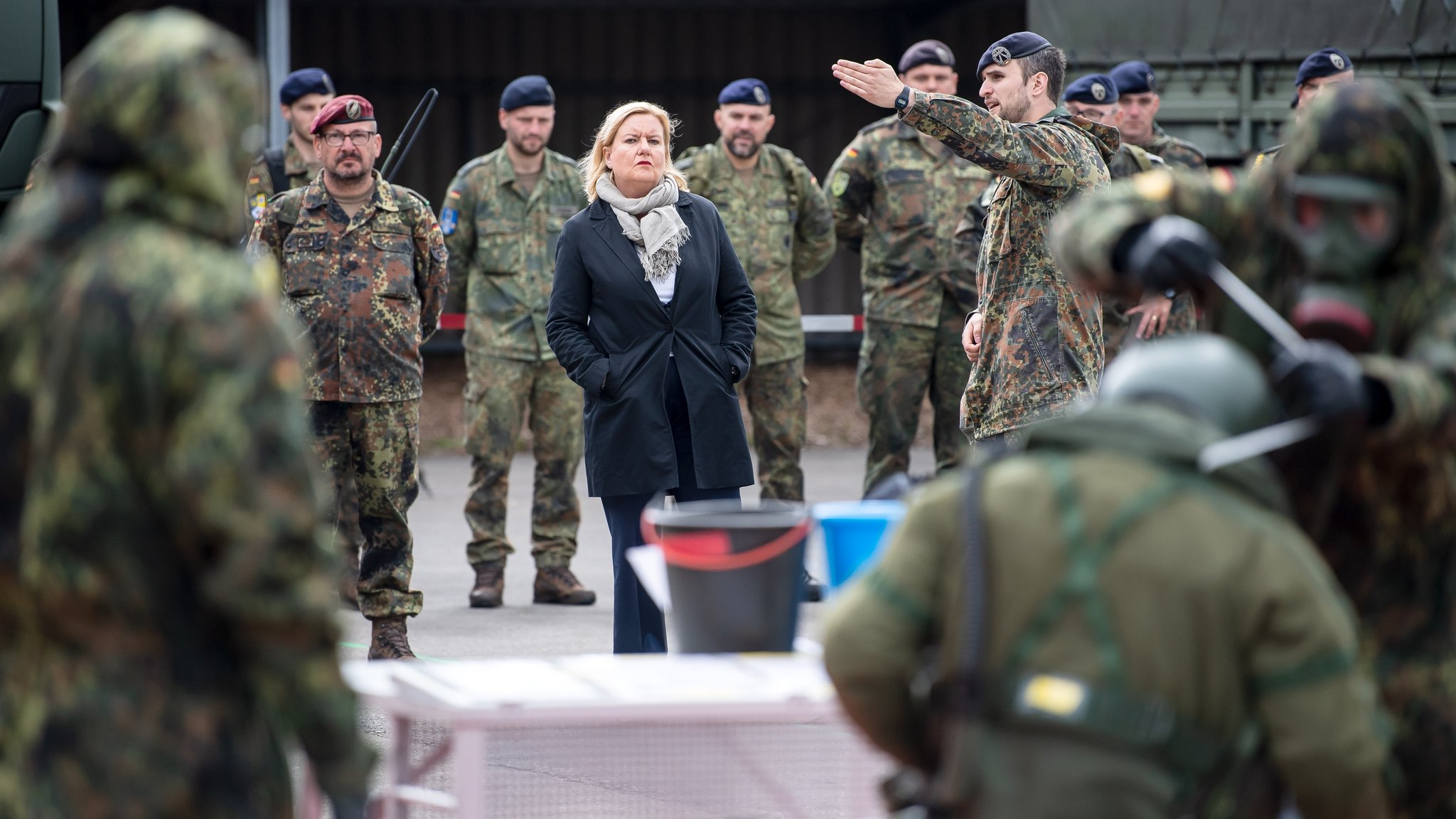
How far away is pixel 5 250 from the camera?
2260 millimetres

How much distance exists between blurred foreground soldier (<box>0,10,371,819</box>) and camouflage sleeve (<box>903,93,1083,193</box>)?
3512 mm

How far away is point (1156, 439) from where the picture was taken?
2197mm

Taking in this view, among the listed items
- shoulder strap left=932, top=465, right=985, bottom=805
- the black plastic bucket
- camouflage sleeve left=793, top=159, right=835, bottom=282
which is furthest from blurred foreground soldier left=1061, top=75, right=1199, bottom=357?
shoulder strap left=932, top=465, right=985, bottom=805

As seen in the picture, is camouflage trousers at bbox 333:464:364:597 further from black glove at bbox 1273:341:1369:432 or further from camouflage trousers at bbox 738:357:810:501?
black glove at bbox 1273:341:1369:432

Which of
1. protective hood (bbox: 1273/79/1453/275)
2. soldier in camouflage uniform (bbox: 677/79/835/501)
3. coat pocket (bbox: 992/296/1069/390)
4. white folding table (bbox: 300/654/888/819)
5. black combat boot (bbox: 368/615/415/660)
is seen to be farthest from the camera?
soldier in camouflage uniform (bbox: 677/79/835/501)

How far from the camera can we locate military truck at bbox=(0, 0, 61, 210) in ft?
24.7

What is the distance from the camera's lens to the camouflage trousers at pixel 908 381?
8.84m

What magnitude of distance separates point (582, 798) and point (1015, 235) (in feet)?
7.66

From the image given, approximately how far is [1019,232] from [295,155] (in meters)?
4.16

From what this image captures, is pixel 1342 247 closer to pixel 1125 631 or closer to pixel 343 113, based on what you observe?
pixel 1125 631

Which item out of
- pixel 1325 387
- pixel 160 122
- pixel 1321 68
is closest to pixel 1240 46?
pixel 1321 68

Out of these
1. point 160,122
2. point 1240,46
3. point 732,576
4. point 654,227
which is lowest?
point 732,576

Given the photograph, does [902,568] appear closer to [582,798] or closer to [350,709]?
[350,709]

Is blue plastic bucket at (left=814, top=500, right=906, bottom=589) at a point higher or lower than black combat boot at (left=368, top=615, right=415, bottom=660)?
higher
